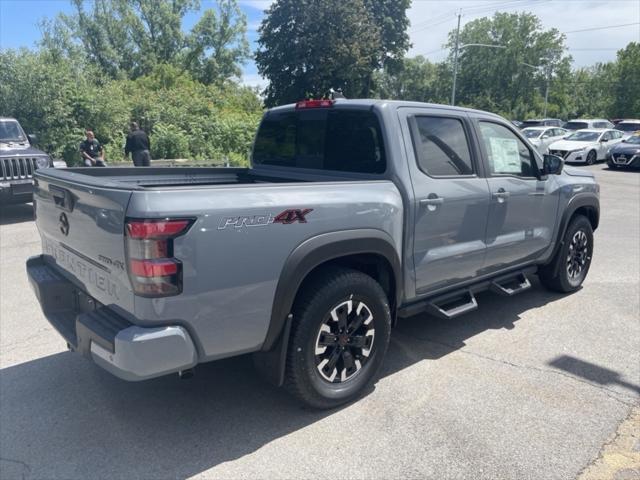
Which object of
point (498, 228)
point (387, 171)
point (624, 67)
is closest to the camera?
point (387, 171)

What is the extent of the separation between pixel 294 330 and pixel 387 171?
1.29 metres

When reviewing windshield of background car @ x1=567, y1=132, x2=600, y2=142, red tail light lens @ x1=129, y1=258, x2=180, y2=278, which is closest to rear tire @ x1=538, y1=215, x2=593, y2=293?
red tail light lens @ x1=129, y1=258, x2=180, y2=278

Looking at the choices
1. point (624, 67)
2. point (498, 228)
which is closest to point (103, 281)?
point (498, 228)

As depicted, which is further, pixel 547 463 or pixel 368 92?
pixel 368 92

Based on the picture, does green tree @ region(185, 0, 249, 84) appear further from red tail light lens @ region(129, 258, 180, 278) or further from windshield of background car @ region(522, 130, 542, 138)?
red tail light lens @ region(129, 258, 180, 278)

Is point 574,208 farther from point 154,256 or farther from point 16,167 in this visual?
point 16,167

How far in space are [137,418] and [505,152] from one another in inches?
143

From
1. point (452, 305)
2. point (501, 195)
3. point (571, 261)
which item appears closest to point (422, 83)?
point (571, 261)

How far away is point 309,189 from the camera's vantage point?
295 centimetres

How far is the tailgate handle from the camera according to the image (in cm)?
292

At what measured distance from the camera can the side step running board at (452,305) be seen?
152 inches

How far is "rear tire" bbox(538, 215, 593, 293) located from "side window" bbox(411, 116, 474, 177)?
191 cm

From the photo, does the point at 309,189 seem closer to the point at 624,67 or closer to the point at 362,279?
the point at 362,279

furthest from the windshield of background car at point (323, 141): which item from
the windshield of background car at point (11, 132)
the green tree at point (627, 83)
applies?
the green tree at point (627, 83)
